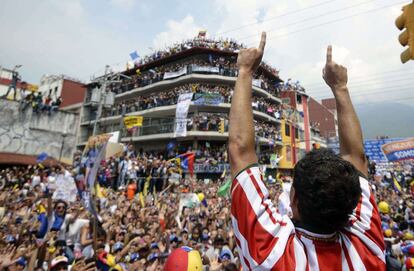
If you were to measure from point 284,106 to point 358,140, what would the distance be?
35125 mm

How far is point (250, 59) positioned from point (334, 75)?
1.93 feet

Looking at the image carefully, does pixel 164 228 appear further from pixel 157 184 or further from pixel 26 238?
pixel 157 184

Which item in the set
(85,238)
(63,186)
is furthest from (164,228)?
(63,186)

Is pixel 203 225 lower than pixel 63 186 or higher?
lower

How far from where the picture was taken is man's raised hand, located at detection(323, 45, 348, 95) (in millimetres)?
1574

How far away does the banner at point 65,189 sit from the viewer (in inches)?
334

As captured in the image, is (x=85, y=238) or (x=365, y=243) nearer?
(x=365, y=243)

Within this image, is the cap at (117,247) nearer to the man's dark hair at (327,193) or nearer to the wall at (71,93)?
the man's dark hair at (327,193)

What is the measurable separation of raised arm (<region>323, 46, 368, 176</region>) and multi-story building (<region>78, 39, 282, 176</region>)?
20727 mm

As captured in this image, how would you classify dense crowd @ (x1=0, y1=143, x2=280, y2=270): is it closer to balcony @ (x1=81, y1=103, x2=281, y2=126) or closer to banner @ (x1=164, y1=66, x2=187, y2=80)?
balcony @ (x1=81, y1=103, x2=281, y2=126)

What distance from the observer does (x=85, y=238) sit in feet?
19.1

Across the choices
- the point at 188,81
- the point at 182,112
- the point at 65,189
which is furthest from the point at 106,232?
the point at 188,81

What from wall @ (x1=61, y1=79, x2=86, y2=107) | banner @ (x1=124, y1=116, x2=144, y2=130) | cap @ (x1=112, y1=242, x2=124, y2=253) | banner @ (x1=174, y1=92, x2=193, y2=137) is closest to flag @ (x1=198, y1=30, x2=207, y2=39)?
banner @ (x1=174, y1=92, x2=193, y2=137)

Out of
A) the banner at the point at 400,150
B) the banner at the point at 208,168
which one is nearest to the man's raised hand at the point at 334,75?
the banner at the point at 400,150
